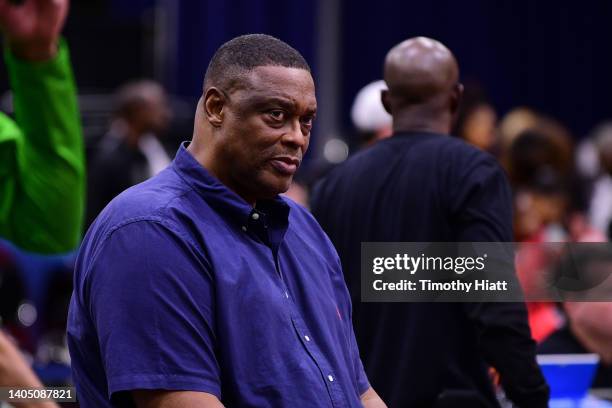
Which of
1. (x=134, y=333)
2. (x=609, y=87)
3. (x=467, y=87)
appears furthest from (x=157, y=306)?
(x=609, y=87)

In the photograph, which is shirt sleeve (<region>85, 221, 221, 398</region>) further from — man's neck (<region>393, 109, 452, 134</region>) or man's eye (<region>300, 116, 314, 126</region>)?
man's neck (<region>393, 109, 452, 134</region>)

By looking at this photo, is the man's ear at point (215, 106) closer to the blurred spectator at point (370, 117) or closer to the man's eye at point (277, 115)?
the man's eye at point (277, 115)

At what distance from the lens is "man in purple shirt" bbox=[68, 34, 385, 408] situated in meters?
1.71

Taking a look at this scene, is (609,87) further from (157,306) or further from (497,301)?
(157,306)

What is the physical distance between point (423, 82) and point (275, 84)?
129 centimetres

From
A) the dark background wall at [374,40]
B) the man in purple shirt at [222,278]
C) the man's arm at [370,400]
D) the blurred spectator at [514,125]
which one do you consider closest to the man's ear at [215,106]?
the man in purple shirt at [222,278]

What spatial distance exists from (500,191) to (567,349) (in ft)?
2.94

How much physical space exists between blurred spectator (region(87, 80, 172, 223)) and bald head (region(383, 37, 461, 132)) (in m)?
3.14

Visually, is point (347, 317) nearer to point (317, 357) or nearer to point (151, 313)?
point (317, 357)

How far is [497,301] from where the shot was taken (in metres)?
2.80

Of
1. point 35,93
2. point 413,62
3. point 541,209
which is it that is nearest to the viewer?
point 35,93

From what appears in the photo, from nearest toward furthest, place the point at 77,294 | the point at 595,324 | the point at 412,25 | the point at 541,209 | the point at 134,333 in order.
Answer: the point at 134,333 → the point at 77,294 → the point at 595,324 → the point at 541,209 → the point at 412,25

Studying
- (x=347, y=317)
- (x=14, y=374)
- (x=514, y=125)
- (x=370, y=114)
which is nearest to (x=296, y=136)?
→ (x=347, y=317)

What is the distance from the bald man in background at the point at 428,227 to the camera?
9.18 feet
